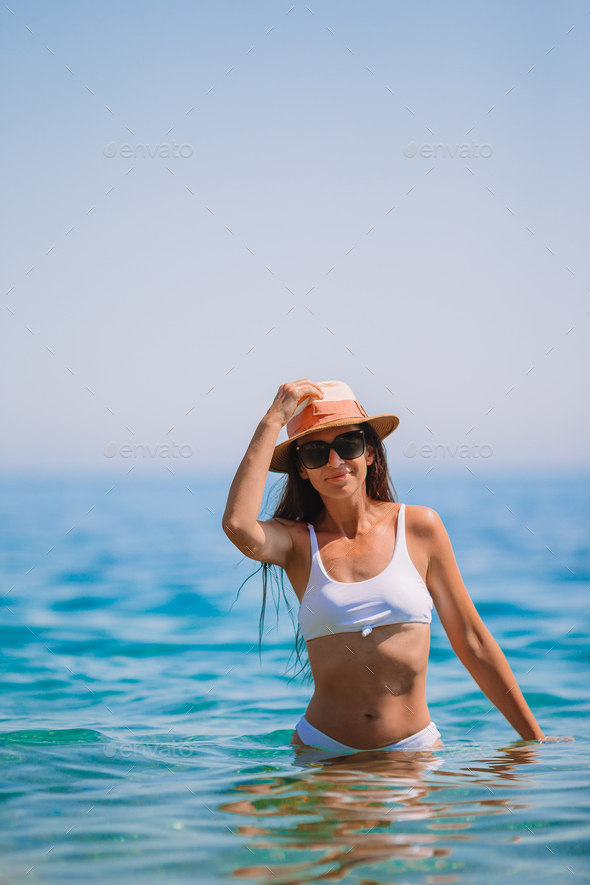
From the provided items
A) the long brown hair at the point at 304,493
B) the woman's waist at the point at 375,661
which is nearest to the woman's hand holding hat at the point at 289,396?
the long brown hair at the point at 304,493

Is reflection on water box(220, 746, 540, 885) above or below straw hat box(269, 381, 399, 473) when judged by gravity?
below

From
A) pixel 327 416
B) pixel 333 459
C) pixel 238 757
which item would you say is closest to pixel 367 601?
pixel 333 459

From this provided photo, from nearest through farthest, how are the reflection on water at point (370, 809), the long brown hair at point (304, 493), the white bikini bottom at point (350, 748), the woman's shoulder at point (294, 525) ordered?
the reflection on water at point (370, 809), the white bikini bottom at point (350, 748), the woman's shoulder at point (294, 525), the long brown hair at point (304, 493)

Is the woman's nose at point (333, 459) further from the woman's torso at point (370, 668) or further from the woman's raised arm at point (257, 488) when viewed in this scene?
the woman's torso at point (370, 668)

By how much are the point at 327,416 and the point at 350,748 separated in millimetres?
1365

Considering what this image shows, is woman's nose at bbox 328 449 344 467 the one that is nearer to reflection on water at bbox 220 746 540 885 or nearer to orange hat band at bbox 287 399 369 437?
orange hat band at bbox 287 399 369 437

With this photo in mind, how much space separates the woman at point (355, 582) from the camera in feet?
10.3

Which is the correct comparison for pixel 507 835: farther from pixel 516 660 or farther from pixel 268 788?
pixel 516 660

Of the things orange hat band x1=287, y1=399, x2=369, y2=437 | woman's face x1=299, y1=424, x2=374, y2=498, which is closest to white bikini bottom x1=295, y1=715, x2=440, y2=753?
woman's face x1=299, y1=424, x2=374, y2=498

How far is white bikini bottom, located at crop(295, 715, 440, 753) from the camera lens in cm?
317

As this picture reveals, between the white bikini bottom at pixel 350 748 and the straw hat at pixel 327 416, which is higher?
the straw hat at pixel 327 416

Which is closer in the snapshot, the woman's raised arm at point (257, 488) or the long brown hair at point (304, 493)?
the woman's raised arm at point (257, 488)

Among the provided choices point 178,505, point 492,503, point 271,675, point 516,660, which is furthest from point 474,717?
point 178,505

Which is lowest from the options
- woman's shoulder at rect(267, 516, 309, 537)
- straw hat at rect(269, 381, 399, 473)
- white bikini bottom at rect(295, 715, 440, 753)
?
white bikini bottom at rect(295, 715, 440, 753)
